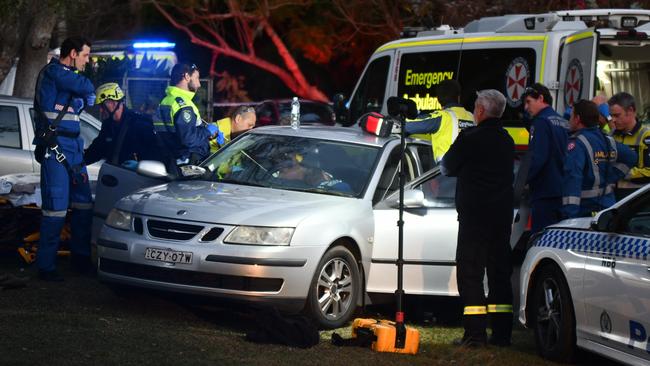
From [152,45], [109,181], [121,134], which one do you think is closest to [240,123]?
[121,134]

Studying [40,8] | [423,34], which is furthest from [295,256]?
[40,8]

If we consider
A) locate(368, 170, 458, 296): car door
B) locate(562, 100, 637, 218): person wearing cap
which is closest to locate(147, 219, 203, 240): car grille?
locate(368, 170, 458, 296): car door

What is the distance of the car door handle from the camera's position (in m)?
11.4

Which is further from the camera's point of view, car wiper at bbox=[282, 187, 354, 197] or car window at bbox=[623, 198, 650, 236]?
car wiper at bbox=[282, 187, 354, 197]

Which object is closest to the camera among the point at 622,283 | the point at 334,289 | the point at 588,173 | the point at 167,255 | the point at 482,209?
the point at 622,283

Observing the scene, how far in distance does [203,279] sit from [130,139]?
3116mm

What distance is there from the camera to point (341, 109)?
1611cm

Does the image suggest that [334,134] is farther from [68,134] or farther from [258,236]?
[68,134]

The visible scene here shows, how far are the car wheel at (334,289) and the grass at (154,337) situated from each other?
0.46 feet

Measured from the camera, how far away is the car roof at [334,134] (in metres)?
10.8

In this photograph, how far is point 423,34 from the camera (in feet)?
52.1

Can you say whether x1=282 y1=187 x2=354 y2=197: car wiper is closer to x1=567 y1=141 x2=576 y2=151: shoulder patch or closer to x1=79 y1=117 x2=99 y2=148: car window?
x1=567 y1=141 x2=576 y2=151: shoulder patch

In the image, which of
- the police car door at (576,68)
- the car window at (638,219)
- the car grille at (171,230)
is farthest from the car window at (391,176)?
the police car door at (576,68)

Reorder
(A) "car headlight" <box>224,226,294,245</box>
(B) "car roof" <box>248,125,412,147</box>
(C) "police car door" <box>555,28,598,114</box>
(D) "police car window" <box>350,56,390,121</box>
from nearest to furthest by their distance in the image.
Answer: (A) "car headlight" <box>224,226,294,245</box> < (B) "car roof" <box>248,125,412,147</box> < (C) "police car door" <box>555,28,598,114</box> < (D) "police car window" <box>350,56,390,121</box>
